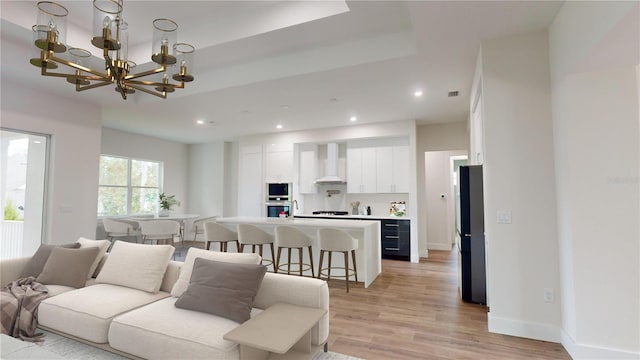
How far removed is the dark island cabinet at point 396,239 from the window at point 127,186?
6090mm

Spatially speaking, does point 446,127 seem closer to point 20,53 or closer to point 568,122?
point 568,122

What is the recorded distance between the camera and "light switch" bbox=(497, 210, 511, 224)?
9.37 ft

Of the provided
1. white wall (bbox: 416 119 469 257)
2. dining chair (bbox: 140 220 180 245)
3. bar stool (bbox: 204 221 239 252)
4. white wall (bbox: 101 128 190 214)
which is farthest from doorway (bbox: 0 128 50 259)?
white wall (bbox: 416 119 469 257)

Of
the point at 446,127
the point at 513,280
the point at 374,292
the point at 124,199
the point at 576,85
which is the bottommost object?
the point at 374,292

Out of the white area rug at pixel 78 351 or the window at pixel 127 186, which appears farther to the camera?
the window at pixel 127 186

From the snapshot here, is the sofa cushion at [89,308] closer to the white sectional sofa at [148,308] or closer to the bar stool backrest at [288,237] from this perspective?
the white sectional sofa at [148,308]

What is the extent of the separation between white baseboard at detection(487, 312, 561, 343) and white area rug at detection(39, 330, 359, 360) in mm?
1466

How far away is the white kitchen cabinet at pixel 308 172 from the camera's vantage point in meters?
7.20

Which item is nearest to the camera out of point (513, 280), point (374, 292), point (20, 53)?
point (513, 280)

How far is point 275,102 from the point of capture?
4.99m

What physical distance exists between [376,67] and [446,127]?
3.54 m

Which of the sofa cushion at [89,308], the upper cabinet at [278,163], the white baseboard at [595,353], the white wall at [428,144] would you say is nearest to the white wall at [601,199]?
the white baseboard at [595,353]

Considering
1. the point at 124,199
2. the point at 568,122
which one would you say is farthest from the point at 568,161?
the point at 124,199

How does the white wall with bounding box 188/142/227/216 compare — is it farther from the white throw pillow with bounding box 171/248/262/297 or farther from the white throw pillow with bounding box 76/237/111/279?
the white throw pillow with bounding box 171/248/262/297
